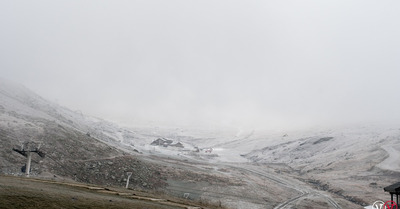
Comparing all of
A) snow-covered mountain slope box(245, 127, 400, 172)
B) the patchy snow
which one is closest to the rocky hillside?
snow-covered mountain slope box(245, 127, 400, 172)

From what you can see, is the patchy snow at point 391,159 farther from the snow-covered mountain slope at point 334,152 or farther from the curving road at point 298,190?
the curving road at point 298,190

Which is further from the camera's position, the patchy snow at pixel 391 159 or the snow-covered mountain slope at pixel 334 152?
the snow-covered mountain slope at pixel 334 152

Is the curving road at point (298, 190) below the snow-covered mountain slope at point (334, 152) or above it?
below

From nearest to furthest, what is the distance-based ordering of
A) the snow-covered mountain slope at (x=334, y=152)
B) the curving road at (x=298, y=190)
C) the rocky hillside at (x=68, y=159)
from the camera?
the rocky hillside at (x=68, y=159) < the curving road at (x=298, y=190) < the snow-covered mountain slope at (x=334, y=152)

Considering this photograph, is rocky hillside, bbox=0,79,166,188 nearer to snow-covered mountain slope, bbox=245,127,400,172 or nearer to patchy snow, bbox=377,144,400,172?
snow-covered mountain slope, bbox=245,127,400,172

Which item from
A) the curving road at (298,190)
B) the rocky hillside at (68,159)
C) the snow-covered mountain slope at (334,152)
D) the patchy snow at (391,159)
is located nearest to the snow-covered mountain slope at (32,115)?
the rocky hillside at (68,159)

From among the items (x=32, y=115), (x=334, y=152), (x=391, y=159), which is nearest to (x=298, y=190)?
(x=391, y=159)

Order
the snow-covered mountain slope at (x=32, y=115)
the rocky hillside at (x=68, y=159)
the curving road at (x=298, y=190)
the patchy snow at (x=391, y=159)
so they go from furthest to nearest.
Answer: the patchy snow at (x=391, y=159), the snow-covered mountain slope at (x=32, y=115), the curving road at (x=298, y=190), the rocky hillside at (x=68, y=159)

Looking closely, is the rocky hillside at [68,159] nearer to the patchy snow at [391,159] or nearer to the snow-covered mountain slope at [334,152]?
the snow-covered mountain slope at [334,152]

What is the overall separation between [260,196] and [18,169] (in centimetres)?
3924

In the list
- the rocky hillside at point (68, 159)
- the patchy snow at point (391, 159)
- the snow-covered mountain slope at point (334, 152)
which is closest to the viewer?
the rocky hillside at point (68, 159)

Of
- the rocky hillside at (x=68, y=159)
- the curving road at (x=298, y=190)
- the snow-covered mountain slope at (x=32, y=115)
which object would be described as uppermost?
the snow-covered mountain slope at (x=32, y=115)

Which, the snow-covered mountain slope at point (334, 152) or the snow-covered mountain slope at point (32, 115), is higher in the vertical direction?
the snow-covered mountain slope at point (32, 115)

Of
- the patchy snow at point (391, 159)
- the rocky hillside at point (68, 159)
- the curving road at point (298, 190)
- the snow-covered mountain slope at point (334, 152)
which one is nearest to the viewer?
the rocky hillside at point (68, 159)
